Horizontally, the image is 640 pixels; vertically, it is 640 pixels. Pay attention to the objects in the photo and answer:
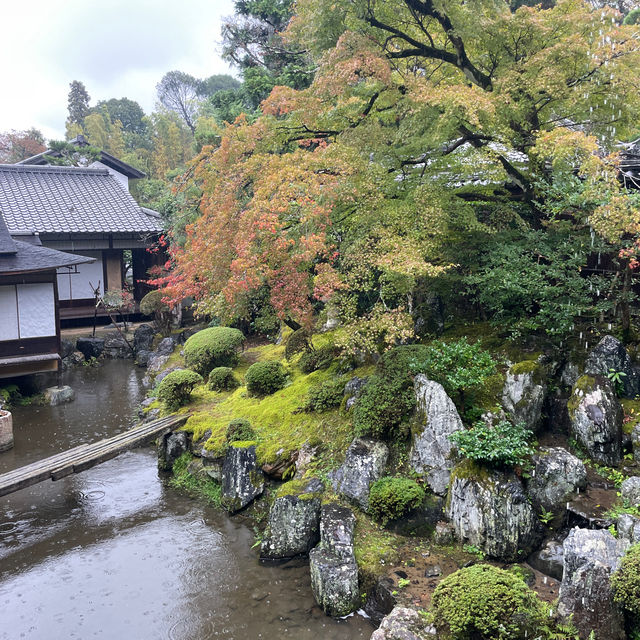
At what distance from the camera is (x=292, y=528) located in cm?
938

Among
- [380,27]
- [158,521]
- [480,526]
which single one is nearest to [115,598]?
[158,521]

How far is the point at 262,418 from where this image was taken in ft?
42.3

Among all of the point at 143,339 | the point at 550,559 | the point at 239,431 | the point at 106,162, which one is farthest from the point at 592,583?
the point at 106,162

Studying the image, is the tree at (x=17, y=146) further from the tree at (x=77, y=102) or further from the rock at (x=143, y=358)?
the rock at (x=143, y=358)

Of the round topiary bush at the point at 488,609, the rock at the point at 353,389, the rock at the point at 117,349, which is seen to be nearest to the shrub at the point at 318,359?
the rock at the point at 353,389

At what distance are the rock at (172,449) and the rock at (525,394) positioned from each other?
804 centimetres

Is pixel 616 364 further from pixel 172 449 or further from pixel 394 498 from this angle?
pixel 172 449

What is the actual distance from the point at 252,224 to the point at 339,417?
460 centimetres

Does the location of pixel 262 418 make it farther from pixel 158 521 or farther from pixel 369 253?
pixel 369 253

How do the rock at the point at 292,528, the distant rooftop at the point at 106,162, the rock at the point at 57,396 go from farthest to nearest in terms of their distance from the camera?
the distant rooftop at the point at 106,162
the rock at the point at 57,396
the rock at the point at 292,528

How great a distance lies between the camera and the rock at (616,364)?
962 centimetres

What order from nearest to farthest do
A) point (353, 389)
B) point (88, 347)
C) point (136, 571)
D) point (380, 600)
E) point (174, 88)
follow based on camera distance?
point (380, 600) < point (136, 571) < point (353, 389) < point (88, 347) < point (174, 88)

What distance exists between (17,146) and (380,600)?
161ft

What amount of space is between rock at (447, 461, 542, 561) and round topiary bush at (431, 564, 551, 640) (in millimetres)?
1452
